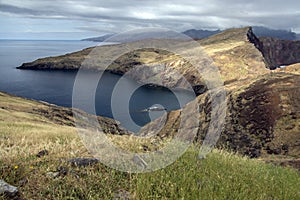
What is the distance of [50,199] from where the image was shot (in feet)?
19.8

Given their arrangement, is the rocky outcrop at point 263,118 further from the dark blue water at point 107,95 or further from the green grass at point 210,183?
the dark blue water at point 107,95

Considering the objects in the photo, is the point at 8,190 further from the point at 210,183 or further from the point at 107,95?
the point at 107,95

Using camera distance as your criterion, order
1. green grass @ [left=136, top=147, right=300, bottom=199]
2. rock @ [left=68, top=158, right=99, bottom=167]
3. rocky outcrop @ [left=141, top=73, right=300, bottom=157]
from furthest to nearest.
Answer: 1. rocky outcrop @ [left=141, top=73, right=300, bottom=157]
2. rock @ [left=68, top=158, right=99, bottom=167]
3. green grass @ [left=136, top=147, right=300, bottom=199]

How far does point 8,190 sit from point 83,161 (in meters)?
2.22

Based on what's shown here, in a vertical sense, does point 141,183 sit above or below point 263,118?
above

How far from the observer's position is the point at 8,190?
228 inches

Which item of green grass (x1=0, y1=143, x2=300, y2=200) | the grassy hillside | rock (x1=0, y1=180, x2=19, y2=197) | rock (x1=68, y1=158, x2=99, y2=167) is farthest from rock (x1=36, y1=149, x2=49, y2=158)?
rock (x1=0, y1=180, x2=19, y2=197)

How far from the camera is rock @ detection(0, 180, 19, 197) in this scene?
5719 mm

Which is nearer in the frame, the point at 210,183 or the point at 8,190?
the point at 8,190

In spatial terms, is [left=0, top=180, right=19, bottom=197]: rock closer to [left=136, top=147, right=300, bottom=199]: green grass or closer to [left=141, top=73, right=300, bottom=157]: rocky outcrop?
[left=136, top=147, right=300, bottom=199]: green grass

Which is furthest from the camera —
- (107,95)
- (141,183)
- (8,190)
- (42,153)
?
(107,95)

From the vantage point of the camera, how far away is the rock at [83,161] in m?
7.62

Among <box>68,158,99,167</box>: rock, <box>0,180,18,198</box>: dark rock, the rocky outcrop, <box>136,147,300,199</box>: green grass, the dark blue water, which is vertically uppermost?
<box>0,180,18,198</box>: dark rock

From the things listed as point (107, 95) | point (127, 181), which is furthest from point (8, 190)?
point (107, 95)
